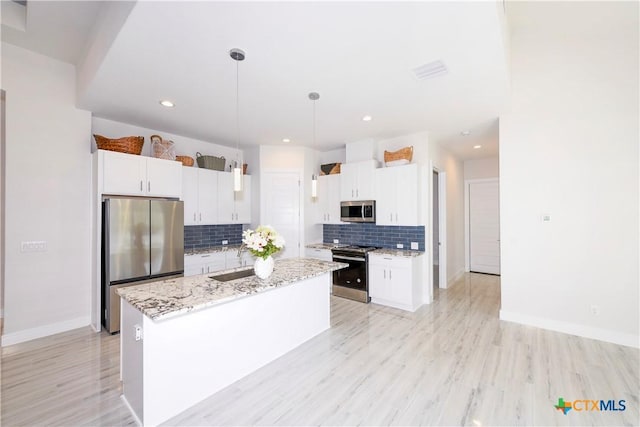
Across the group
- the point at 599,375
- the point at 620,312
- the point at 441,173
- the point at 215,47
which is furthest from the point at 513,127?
the point at 215,47

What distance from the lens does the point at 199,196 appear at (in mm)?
4672

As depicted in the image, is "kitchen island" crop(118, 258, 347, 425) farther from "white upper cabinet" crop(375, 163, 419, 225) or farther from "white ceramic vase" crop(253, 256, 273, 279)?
"white upper cabinet" crop(375, 163, 419, 225)

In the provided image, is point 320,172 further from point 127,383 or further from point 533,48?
point 127,383

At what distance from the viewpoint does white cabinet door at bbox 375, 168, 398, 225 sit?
4.56 meters

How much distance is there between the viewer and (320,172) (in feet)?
19.1

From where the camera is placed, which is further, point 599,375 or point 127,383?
point 599,375

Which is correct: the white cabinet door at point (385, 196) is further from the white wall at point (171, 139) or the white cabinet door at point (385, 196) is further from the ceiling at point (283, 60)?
the white wall at point (171, 139)

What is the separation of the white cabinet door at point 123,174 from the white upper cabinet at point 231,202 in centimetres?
137

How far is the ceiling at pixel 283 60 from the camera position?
6.23 ft

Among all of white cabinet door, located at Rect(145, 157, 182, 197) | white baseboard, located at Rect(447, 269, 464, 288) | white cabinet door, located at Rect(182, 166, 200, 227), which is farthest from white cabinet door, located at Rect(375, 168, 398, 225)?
white cabinet door, located at Rect(145, 157, 182, 197)

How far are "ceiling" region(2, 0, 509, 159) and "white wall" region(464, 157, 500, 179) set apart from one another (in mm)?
2597

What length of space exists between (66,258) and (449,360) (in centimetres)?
464

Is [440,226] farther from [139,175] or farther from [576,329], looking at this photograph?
[139,175]

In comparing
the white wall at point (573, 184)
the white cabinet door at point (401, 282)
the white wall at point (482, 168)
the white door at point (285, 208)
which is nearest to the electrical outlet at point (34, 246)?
the white door at point (285, 208)
